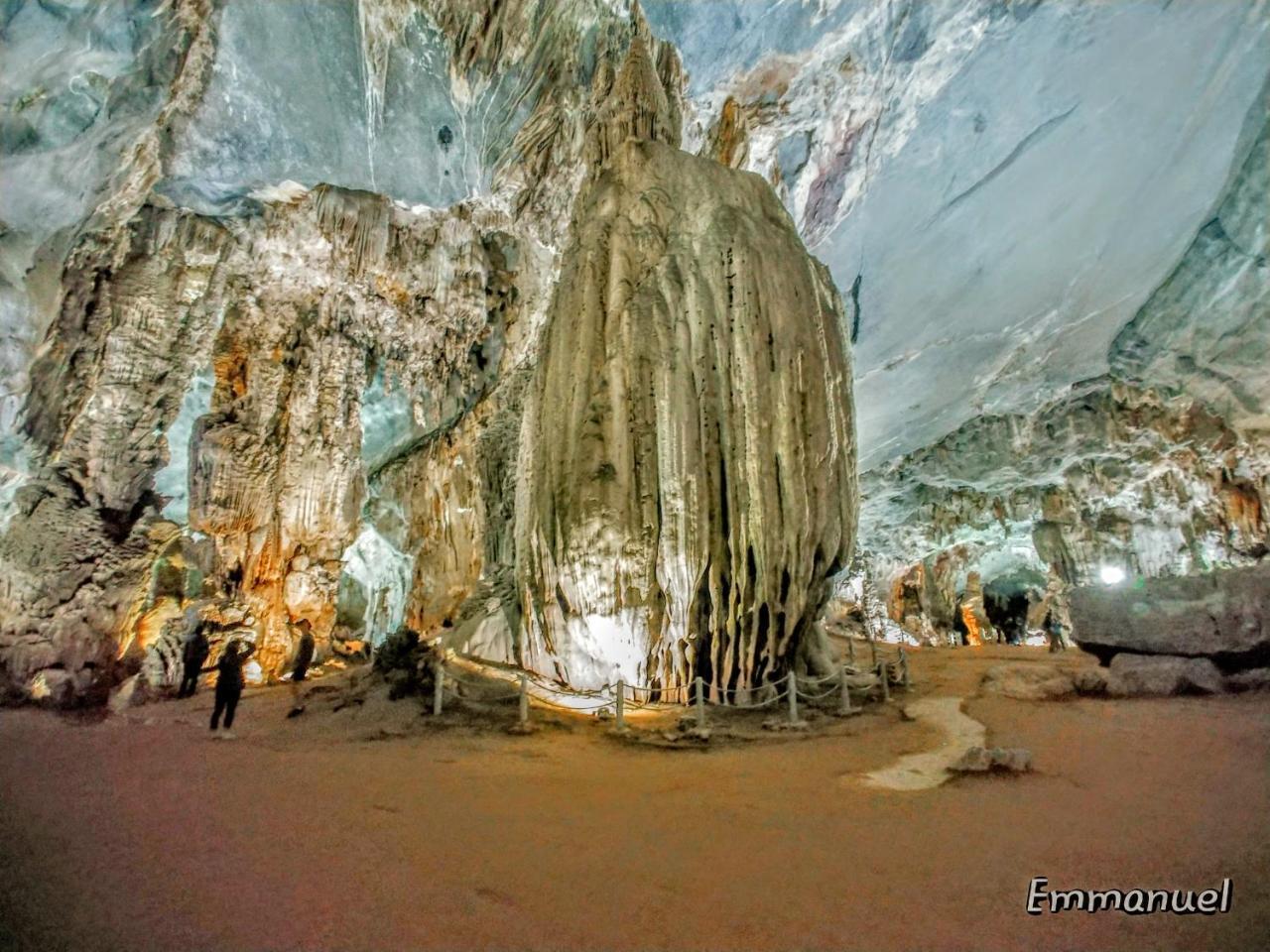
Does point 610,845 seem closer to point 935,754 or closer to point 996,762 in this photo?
point 996,762

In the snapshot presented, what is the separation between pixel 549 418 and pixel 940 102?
23.4 feet

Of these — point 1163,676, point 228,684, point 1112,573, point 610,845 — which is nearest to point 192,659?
point 228,684

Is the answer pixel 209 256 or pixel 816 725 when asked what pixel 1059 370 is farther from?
pixel 209 256

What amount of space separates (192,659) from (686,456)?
278 inches

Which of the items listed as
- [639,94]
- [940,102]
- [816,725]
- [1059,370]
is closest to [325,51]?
[639,94]

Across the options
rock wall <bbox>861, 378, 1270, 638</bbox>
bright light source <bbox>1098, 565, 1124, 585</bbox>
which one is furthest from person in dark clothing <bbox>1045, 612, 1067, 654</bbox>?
bright light source <bbox>1098, 565, 1124, 585</bbox>

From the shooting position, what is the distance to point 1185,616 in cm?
666

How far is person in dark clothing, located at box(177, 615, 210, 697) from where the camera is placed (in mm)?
8266

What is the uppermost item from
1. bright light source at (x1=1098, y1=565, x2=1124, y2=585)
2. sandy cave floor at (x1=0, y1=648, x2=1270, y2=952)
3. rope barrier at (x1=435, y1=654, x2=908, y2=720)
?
bright light source at (x1=1098, y1=565, x2=1124, y2=585)

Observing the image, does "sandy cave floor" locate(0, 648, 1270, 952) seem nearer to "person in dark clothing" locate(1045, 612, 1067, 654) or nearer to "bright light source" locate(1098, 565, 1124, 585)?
"person in dark clothing" locate(1045, 612, 1067, 654)

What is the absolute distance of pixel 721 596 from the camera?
24.2 ft

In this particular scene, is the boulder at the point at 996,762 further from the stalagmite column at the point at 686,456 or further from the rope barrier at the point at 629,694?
the stalagmite column at the point at 686,456

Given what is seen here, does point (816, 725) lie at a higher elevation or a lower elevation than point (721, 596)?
lower

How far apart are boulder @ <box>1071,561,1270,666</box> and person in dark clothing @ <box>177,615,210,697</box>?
11263mm
